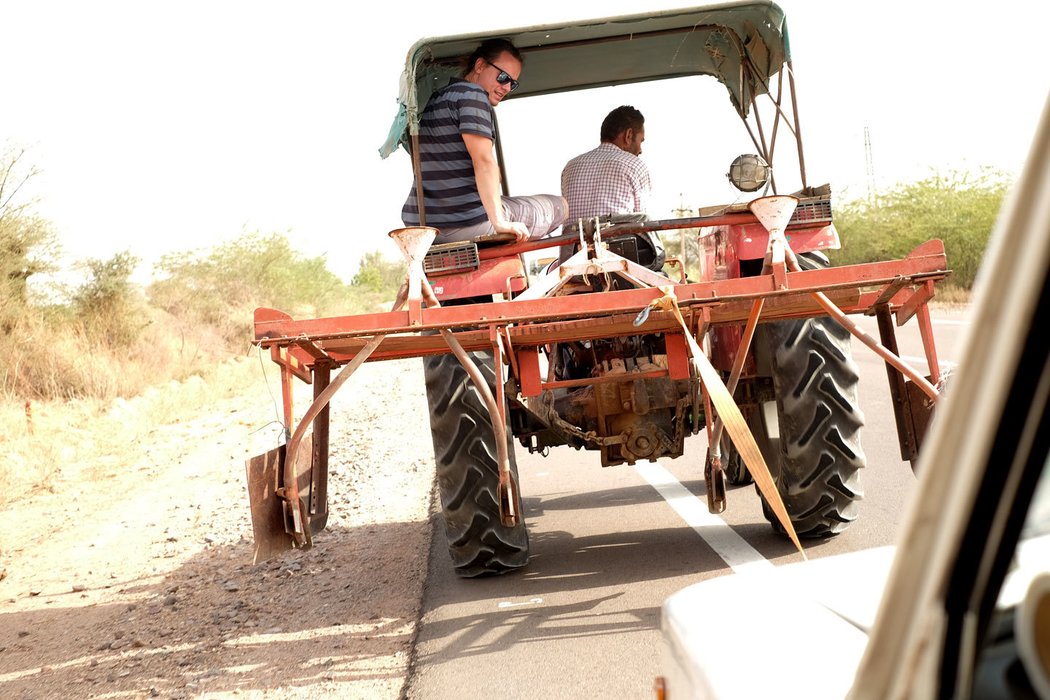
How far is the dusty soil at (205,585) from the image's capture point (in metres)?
4.96

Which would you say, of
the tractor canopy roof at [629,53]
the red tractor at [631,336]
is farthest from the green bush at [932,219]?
the red tractor at [631,336]

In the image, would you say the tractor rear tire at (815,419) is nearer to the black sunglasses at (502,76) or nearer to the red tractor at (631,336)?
the red tractor at (631,336)

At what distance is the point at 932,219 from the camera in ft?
115

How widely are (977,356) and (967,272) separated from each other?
109ft

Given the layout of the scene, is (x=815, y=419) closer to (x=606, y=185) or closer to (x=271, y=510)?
(x=606, y=185)

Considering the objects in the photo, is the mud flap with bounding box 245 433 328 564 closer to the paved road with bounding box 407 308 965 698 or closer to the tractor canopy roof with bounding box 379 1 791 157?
the paved road with bounding box 407 308 965 698

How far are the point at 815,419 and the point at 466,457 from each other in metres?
1.78

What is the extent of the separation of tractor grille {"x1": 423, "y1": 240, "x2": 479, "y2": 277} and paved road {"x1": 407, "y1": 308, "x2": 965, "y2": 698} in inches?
64.3

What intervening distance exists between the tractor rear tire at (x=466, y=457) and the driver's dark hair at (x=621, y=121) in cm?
166

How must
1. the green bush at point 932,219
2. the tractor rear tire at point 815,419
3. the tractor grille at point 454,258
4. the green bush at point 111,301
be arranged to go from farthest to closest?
the green bush at point 932,219 → the green bush at point 111,301 → the tractor rear tire at point 815,419 → the tractor grille at point 454,258

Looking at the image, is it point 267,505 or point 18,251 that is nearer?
point 267,505

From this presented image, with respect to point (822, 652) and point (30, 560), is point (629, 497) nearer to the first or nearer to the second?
point (30, 560)

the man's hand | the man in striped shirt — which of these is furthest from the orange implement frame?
the man in striped shirt

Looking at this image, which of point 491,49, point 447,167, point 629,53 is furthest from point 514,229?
point 629,53
